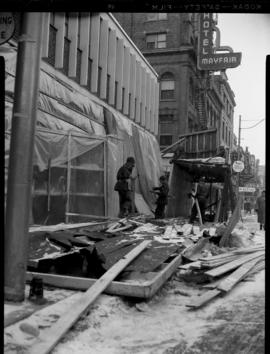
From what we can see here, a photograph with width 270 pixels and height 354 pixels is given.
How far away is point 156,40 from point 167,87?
3.89 m

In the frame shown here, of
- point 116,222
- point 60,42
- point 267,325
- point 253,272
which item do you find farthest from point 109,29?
point 267,325

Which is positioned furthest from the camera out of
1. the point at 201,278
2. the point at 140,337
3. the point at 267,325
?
the point at 201,278

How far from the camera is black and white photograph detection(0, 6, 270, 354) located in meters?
4.53

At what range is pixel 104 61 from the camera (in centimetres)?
1744

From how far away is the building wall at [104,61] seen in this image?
1377cm

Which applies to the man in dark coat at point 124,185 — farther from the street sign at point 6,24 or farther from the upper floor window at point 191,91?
the upper floor window at point 191,91

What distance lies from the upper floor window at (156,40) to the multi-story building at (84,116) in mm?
13111

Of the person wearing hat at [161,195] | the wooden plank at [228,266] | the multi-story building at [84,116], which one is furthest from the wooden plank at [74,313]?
the person wearing hat at [161,195]

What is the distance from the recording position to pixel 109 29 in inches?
682

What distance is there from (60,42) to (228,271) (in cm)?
950

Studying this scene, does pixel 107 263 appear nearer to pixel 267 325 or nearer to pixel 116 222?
pixel 267 325

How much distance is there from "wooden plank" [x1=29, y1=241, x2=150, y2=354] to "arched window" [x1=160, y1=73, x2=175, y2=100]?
31.2 metres

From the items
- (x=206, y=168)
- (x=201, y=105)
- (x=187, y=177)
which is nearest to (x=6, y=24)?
(x=206, y=168)

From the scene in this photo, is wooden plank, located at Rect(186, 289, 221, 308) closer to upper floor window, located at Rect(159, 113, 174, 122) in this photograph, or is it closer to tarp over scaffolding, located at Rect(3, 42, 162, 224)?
tarp over scaffolding, located at Rect(3, 42, 162, 224)
